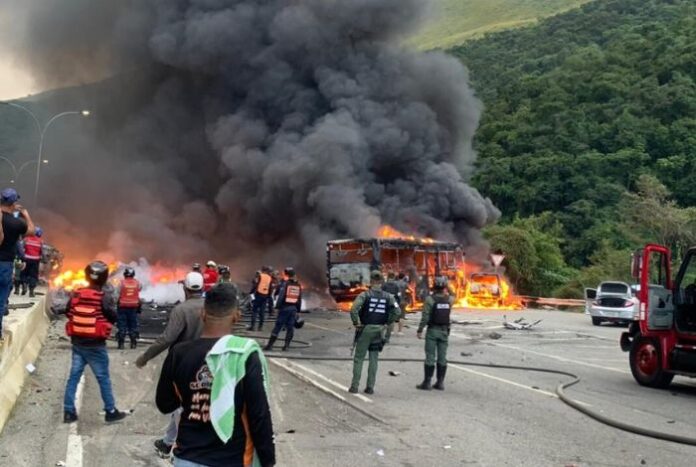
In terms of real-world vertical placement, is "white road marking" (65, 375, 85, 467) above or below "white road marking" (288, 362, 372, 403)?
below

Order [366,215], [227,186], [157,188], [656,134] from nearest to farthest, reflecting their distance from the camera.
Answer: [366,215] < [227,186] < [157,188] < [656,134]

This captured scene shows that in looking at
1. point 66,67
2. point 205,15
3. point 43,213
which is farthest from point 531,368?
point 66,67

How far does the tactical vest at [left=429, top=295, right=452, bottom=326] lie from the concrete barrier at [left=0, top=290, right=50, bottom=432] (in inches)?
200

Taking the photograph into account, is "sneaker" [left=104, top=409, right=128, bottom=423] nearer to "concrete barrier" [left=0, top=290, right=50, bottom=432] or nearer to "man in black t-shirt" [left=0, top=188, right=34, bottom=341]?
"concrete barrier" [left=0, top=290, right=50, bottom=432]

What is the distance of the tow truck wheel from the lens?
395 inches

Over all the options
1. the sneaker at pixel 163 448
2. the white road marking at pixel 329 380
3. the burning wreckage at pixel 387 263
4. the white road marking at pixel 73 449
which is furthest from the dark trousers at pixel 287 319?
the burning wreckage at pixel 387 263

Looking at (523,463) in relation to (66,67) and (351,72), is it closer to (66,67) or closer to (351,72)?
(351,72)

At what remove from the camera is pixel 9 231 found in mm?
7207

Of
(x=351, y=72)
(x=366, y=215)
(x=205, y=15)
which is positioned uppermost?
(x=205, y=15)

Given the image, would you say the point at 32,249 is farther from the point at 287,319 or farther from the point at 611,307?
the point at 611,307

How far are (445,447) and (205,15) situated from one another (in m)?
35.1

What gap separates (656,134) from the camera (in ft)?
169

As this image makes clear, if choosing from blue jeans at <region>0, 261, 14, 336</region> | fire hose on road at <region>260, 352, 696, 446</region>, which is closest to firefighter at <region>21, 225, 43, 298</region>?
fire hose on road at <region>260, 352, 696, 446</region>

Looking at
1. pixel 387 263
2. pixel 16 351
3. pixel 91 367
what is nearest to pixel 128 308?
pixel 16 351
